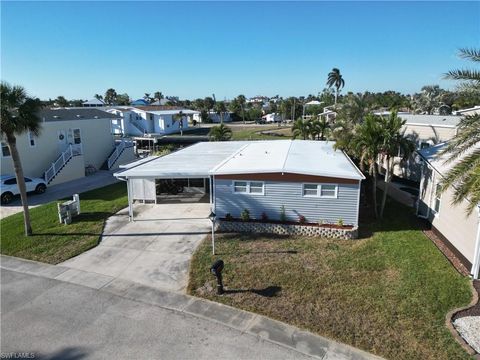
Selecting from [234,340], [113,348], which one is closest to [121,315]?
[113,348]

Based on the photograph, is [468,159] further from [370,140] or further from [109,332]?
[109,332]

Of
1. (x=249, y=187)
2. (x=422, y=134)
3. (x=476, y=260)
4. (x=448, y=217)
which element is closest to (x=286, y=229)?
(x=249, y=187)

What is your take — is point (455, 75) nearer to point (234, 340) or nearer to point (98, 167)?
point (234, 340)

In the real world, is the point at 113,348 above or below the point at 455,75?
below

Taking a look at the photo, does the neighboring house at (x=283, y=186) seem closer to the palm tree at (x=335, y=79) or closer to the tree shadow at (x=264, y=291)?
the tree shadow at (x=264, y=291)

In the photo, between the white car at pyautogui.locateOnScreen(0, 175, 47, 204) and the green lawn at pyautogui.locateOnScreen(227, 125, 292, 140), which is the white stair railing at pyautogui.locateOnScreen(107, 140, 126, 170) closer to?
the white car at pyautogui.locateOnScreen(0, 175, 47, 204)

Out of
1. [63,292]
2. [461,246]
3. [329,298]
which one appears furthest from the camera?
[461,246]

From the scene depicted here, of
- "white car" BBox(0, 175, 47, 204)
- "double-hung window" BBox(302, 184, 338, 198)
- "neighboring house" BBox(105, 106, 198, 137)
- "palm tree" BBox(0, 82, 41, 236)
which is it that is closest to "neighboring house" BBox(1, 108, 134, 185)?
"white car" BBox(0, 175, 47, 204)
